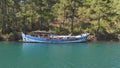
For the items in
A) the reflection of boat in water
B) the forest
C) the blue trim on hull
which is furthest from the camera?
the forest

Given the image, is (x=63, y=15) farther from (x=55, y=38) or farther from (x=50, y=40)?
(x=50, y=40)

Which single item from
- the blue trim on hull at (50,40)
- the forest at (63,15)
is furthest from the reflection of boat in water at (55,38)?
the forest at (63,15)

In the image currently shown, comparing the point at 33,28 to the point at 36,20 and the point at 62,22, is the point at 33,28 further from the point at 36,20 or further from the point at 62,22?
the point at 62,22

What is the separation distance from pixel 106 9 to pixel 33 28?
59.9ft

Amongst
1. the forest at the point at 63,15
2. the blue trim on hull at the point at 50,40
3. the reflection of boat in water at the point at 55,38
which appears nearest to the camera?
the blue trim on hull at the point at 50,40

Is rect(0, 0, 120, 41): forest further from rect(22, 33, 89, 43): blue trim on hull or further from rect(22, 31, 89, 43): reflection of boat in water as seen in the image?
rect(22, 31, 89, 43): reflection of boat in water

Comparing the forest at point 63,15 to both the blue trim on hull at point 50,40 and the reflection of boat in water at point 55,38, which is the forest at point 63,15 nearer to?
the blue trim on hull at point 50,40

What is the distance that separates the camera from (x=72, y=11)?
74312 mm

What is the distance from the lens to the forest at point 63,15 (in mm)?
70188

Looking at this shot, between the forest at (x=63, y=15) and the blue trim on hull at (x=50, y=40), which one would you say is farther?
the forest at (x=63, y=15)

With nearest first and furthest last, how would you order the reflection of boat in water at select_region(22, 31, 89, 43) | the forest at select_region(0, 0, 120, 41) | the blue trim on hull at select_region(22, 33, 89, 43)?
the blue trim on hull at select_region(22, 33, 89, 43), the reflection of boat in water at select_region(22, 31, 89, 43), the forest at select_region(0, 0, 120, 41)

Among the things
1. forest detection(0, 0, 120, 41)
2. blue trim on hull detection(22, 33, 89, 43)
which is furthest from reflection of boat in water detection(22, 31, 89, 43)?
forest detection(0, 0, 120, 41)

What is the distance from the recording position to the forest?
7019 centimetres

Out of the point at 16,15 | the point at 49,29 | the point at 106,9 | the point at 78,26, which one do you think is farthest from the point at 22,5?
the point at 106,9
